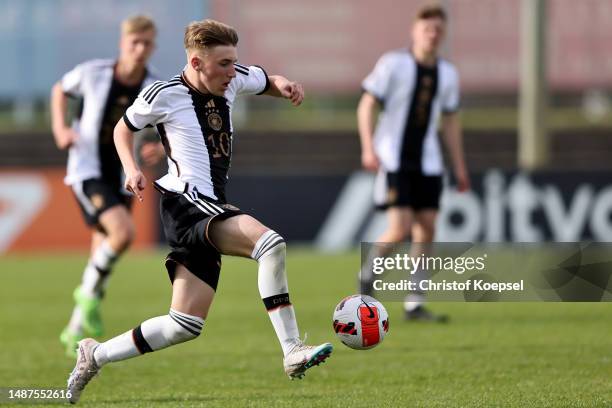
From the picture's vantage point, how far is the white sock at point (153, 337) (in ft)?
19.1

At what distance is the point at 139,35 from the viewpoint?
27.2ft

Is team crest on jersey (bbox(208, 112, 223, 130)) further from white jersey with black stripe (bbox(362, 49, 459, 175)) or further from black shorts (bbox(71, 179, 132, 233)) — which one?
white jersey with black stripe (bbox(362, 49, 459, 175))

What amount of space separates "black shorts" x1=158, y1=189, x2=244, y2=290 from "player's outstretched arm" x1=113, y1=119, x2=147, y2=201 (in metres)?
0.18

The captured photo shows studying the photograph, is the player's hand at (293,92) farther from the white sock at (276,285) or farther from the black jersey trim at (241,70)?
the white sock at (276,285)

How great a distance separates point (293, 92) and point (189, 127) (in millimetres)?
587

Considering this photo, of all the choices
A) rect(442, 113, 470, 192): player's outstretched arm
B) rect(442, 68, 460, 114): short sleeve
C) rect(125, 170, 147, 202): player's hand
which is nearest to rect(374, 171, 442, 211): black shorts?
rect(442, 113, 470, 192): player's outstretched arm

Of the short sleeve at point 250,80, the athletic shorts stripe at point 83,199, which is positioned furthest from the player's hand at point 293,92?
the athletic shorts stripe at point 83,199

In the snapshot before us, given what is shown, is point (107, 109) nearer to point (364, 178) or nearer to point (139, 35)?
point (139, 35)

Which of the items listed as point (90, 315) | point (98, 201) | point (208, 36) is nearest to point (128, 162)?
point (208, 36)

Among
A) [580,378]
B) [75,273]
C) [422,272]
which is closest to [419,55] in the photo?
[422,272]

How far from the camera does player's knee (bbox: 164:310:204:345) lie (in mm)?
5809

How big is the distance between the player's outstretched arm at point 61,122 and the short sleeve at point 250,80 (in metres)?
2.45

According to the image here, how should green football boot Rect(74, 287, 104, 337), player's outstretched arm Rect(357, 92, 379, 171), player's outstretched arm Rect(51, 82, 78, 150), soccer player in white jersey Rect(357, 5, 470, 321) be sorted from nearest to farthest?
green football boot Rect(74, 287, 104, 337) → player's outstretched arm Rect(51, 82, 78, 150) → player's outstretched arm Rect(357, 92, 379, 171) → soccer player in white jersey Rect(357, 5, 470, 321)

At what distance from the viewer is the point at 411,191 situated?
9.76 m
